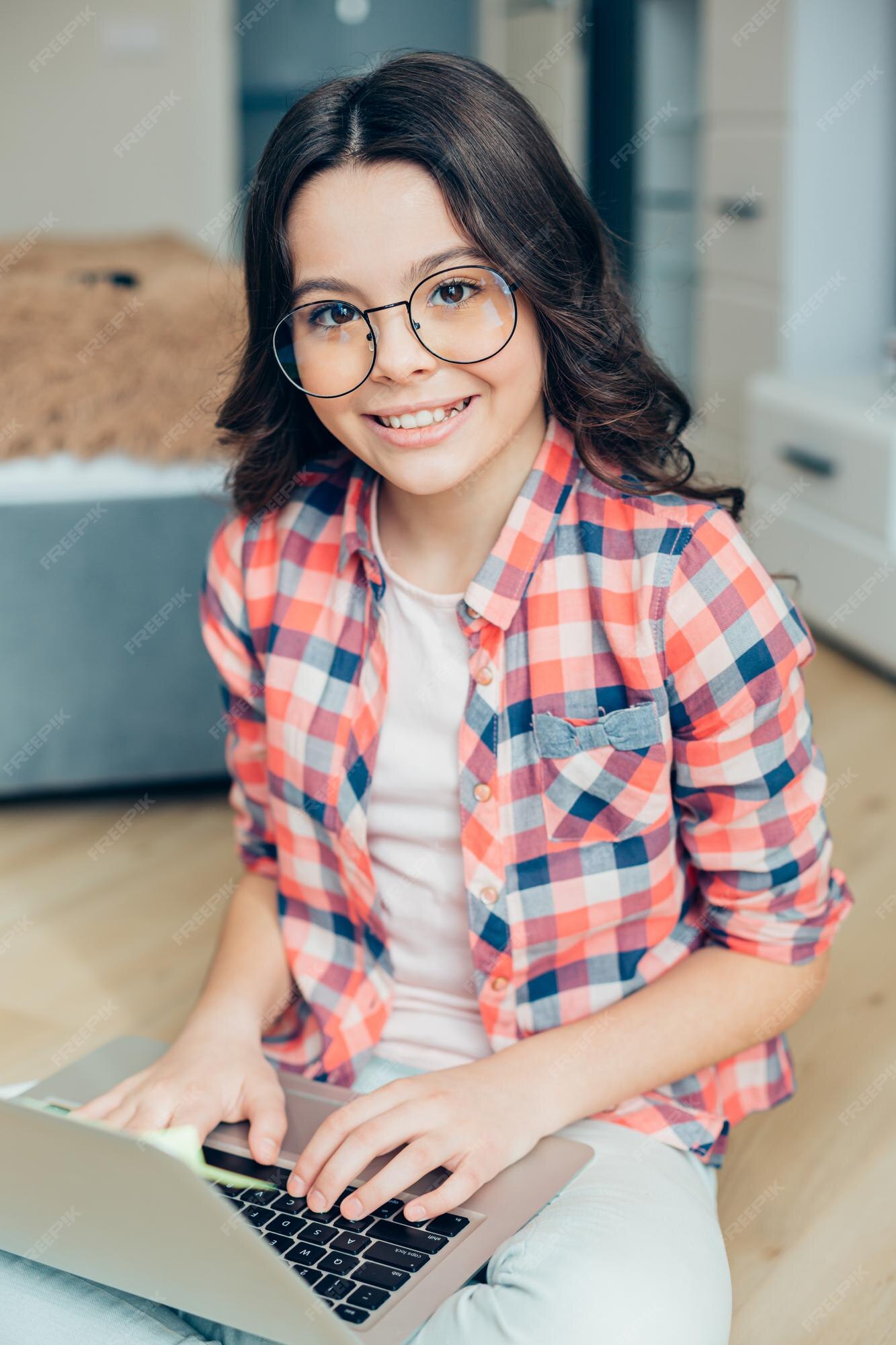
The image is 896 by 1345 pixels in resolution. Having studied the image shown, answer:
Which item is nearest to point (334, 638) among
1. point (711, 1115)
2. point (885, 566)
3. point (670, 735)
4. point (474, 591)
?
point (474, 591)

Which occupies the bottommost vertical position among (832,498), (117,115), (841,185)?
(832,498)

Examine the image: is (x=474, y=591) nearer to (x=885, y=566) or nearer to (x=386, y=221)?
(x=386, y=221)

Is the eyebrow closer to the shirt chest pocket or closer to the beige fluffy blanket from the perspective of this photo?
the shirt chest pocket

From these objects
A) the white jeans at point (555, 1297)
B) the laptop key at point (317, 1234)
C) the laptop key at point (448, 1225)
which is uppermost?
the laptop key at point (317, 1234)

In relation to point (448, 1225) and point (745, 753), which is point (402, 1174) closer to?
point (448, 1225)

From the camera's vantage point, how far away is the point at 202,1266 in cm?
62

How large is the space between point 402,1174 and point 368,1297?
2.8 inches

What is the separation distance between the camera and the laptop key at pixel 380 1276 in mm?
703

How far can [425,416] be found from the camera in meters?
0.84

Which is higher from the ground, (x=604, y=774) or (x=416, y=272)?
(x=416, y=272)

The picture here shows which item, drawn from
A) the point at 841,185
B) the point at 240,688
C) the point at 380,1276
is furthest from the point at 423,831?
the point at 841,185

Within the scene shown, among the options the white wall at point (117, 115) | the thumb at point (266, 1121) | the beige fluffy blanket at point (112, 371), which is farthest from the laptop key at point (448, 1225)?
the white wall at point (117, 115)

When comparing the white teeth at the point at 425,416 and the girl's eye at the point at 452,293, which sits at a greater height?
the girl's eye at the point at 452,293

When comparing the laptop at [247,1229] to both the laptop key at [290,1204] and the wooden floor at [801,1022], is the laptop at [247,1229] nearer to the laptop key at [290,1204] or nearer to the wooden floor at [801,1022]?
the laptop key at [290,1204]
